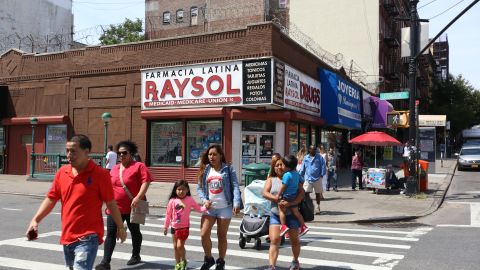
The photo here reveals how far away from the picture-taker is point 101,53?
75.3ft

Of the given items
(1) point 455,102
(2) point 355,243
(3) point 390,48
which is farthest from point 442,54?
(2) point 355,243

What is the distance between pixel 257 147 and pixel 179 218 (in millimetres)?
13465

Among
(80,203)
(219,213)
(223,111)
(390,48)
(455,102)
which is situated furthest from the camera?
(455,102)

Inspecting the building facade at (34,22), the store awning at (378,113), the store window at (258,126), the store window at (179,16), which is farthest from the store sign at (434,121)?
the building facade at (34,22)

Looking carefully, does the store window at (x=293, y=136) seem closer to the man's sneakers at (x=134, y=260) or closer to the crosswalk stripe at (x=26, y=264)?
the man's sneakers at (x=134, y=260)

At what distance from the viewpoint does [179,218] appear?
21.1ft

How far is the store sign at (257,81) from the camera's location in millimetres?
18266

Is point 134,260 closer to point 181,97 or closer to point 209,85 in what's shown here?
point 209,85

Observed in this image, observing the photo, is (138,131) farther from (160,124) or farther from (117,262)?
(117,262)

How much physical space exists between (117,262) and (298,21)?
35.7m

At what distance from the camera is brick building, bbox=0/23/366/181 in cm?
1902

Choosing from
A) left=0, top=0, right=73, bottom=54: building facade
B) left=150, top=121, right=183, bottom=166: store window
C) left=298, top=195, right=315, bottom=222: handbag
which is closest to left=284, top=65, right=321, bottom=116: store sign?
left=150, top=121, right=183, bottom=166: store window

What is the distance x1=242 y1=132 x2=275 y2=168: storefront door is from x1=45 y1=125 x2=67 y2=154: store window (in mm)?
10272

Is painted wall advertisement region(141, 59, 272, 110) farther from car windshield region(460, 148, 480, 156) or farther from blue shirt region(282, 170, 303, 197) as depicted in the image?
car windshield region(460, 148, 480, 156)
